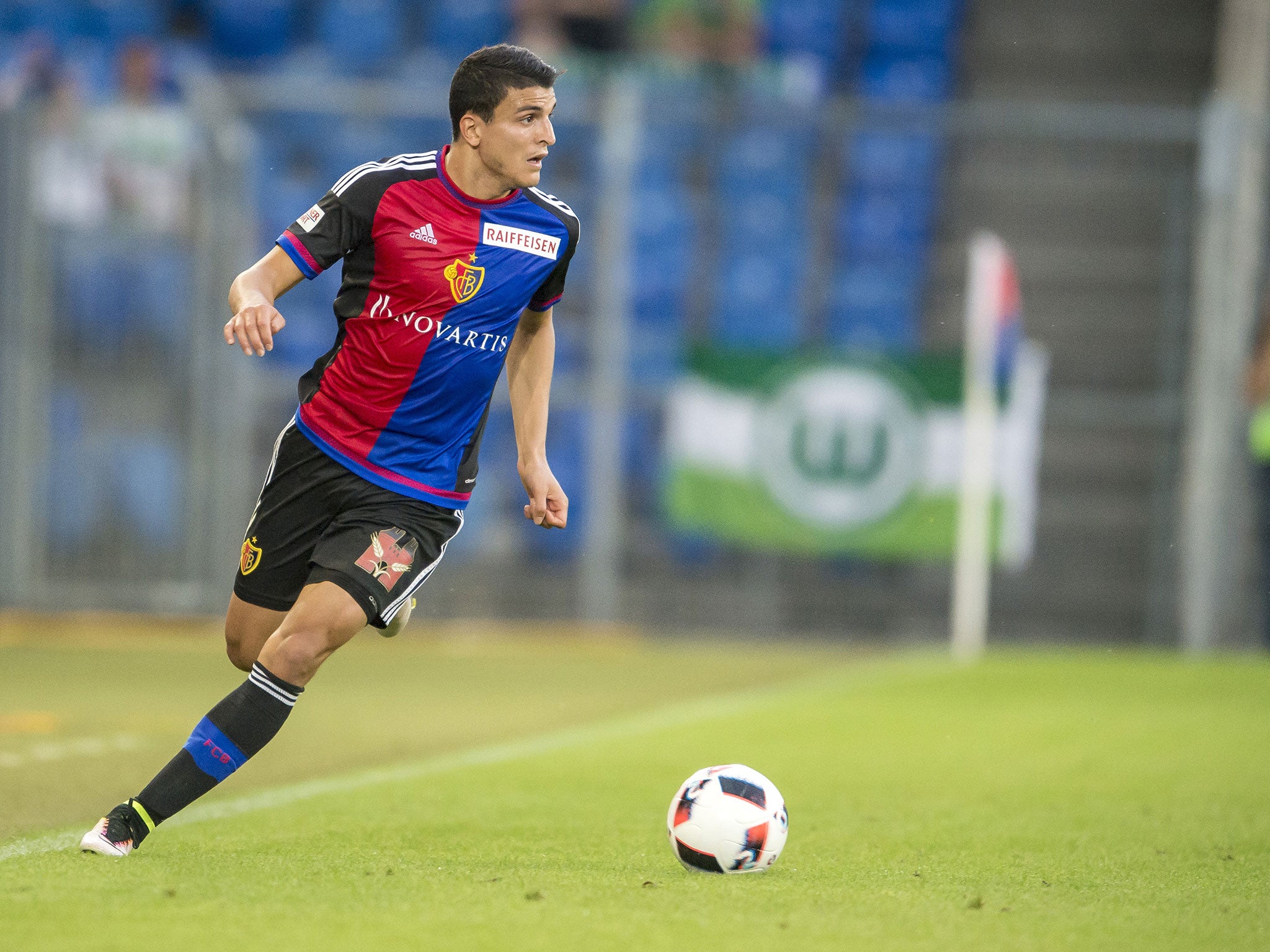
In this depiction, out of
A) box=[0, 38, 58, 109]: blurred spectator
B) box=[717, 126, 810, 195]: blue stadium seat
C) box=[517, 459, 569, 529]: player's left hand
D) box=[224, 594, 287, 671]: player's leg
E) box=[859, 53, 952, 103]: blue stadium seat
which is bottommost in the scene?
box=[224, 594, 287, 671]: player's leg

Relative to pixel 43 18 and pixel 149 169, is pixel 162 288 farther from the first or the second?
pixel 43 18

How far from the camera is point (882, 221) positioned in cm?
1409

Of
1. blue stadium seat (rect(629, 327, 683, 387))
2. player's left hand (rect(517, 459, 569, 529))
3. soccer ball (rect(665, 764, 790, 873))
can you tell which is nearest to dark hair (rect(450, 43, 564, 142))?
player's left hand (rect(517, 459, 569, 529))

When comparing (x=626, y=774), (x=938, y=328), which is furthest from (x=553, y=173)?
(x=626, y=774)

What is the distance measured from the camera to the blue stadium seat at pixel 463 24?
1662 cm

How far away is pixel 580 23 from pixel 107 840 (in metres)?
12.4

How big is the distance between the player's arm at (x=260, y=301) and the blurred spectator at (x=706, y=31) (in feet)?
35.8

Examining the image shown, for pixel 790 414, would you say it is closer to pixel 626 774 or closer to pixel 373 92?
pixel 373 92

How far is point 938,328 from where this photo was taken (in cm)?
1419

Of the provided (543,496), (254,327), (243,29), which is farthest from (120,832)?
(243,29)

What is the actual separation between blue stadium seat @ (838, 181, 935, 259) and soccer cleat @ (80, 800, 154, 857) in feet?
33.5

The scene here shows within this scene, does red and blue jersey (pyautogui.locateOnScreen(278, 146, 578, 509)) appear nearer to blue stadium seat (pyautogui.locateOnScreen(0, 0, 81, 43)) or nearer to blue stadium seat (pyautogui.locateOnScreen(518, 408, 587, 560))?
blue stadium seat (pyautogui.locateOnScreen(518, 408, 587, 560))

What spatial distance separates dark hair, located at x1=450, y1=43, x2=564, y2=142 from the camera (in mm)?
4801

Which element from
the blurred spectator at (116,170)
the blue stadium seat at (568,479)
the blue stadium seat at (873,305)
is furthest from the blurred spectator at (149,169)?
the blue stadium seat at (873,305)
